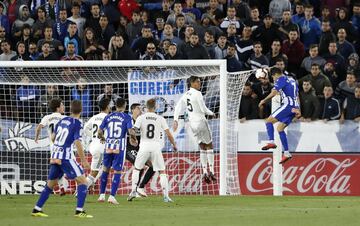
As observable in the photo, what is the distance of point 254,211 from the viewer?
18.6 meters

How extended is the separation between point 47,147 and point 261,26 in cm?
578

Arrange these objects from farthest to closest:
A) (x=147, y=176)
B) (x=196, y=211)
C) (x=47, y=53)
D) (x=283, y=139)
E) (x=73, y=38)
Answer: (x=73, y=38), (x=47, y=53), (x=147, y=176), (x=283, y=139), (x=196, y=211)

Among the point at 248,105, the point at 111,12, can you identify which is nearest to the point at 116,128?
the point at 248,105

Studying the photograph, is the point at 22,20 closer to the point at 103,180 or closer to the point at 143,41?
the point at 143,41

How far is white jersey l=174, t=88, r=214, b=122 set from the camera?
78.0 ft

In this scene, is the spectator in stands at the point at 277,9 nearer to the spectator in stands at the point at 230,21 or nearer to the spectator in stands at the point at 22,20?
the spectator in stands at the point at 230,21

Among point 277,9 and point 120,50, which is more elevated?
point 277,9

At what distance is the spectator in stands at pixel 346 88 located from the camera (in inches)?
982

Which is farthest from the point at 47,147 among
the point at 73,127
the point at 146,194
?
the point at 73,127

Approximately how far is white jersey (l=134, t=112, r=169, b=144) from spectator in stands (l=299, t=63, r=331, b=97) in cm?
493

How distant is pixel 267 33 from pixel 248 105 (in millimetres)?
2539

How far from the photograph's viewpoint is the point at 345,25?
26812 millimetres

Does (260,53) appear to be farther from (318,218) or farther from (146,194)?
(318,218)

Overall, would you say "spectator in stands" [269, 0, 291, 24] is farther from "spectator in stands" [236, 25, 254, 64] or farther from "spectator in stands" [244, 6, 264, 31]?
"spectator in stands" [236, 25, 254, 64]
